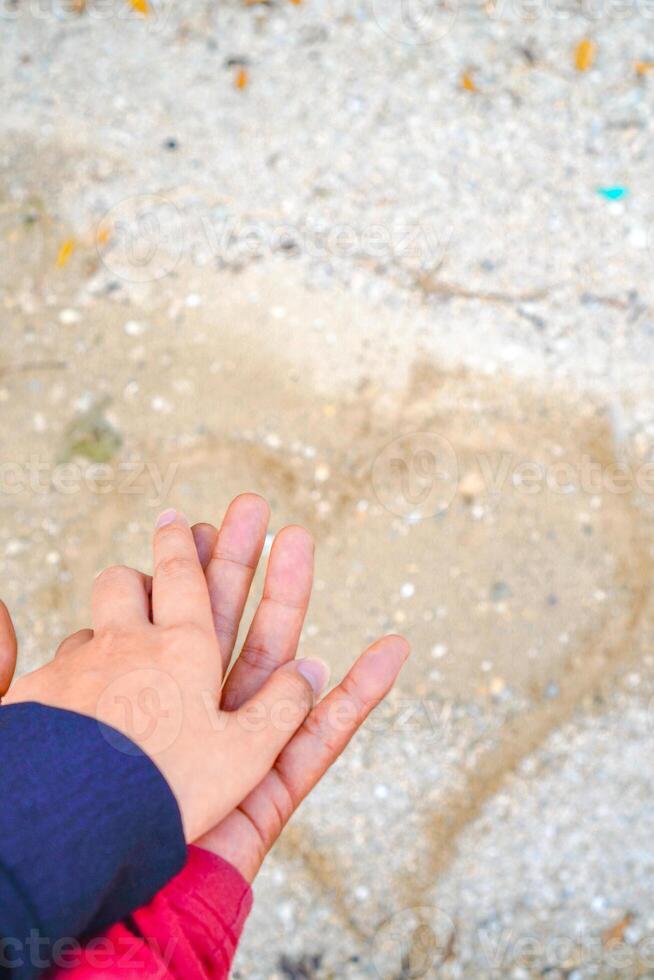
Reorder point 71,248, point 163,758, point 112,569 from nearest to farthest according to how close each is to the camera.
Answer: point 163,758, point 112,569, point 71,248

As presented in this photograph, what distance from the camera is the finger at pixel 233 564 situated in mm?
1575

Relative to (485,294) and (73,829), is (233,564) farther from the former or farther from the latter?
(485,294)

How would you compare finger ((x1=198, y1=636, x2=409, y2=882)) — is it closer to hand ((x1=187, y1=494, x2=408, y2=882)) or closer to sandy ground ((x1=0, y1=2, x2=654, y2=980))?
hand ((x1=187, y1=494, x2=408, y2=882))

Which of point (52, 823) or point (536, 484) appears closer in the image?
point (52, 823)

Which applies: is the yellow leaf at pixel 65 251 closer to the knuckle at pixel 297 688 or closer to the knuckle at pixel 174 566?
the knuckle at pixel 174 566

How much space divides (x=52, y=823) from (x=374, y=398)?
4.36ft

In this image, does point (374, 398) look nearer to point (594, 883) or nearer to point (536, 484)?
point (536, 484)

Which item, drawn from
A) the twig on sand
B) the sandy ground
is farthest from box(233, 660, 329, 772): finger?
the twig on sand

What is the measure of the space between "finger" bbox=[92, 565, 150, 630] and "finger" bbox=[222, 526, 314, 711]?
0.21 metres

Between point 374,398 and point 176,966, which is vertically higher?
point 374,398

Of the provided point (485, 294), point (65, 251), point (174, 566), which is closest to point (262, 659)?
point (174, 566)

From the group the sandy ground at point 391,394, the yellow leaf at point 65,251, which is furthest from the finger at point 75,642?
the yellow leaf at point 65,251

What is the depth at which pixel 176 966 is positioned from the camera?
1299mm

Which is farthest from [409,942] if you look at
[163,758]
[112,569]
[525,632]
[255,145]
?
[255,145]
